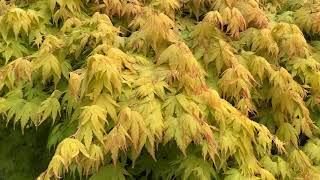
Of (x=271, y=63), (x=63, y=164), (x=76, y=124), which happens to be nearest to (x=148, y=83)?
(x=76, y=124)

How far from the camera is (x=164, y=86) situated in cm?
298

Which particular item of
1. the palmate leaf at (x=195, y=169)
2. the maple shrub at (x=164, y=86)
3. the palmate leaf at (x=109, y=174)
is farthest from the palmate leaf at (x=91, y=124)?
the palmate leaf at (x=195, y=169)

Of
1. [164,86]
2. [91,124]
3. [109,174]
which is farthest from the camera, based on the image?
[164,86]

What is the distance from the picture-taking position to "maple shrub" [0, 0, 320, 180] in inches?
110

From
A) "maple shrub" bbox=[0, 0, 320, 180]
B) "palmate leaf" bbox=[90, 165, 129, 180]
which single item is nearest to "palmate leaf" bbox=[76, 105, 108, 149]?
"maple shrub" bbox=[0, 0, 320, 180]

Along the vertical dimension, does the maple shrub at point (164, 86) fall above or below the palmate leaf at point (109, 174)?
above

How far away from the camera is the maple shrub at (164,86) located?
279 cm

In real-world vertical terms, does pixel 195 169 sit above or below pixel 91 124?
below

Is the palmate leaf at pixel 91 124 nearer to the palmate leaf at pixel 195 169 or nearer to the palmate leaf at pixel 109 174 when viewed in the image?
the palmate leaf at pixel 109 174

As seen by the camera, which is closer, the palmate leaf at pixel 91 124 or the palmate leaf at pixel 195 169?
the palmate leaf at pixel 91 124

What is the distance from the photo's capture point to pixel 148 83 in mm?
3002

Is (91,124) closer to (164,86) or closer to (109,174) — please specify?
(109,174)

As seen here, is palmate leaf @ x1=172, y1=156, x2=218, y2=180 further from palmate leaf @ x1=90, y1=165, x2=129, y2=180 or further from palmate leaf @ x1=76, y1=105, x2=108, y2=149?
palmate leaf @ x1=76, y1=105, x2=108, y2=149

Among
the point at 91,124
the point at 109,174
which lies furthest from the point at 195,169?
the point at 91,124
